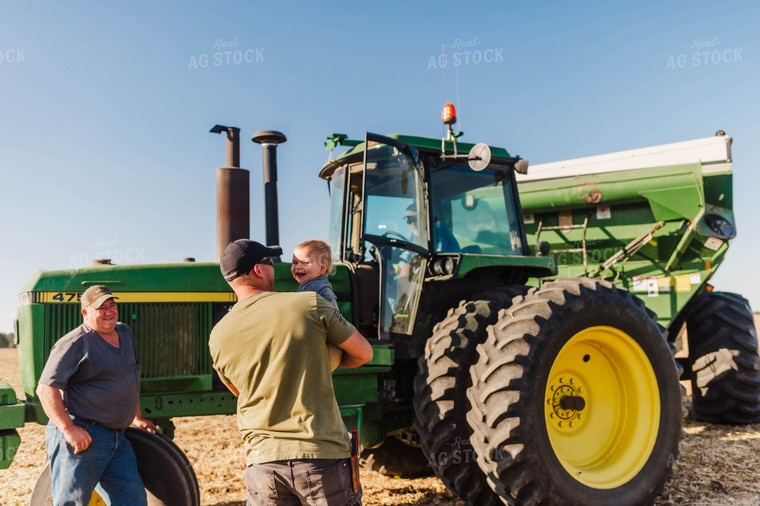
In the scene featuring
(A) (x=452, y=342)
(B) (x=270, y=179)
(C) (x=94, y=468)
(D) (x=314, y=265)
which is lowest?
(C) (x=94, y=468)

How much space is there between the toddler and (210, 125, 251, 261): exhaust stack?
129cm

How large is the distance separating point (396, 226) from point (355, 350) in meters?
2.18

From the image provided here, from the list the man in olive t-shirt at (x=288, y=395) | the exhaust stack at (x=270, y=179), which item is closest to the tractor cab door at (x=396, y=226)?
the exhaust stack at (x=270, y=179)

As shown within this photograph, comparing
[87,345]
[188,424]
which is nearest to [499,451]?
[87,345]

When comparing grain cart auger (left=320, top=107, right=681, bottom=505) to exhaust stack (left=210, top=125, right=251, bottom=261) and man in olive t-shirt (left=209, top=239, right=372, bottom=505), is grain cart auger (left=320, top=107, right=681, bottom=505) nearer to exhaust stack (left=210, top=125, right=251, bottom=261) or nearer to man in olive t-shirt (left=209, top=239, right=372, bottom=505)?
exhaust stack (left=210, top=125, right=251, bottom=261)

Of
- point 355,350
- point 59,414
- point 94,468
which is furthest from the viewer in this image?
point 94,468

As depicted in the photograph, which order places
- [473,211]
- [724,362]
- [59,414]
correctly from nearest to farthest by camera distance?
1. [59,414]
2. [473,211]
3. [724,362]

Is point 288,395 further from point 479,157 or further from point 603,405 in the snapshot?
point 603,405

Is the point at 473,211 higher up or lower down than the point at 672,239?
higher up

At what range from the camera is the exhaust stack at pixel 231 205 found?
4.30 m

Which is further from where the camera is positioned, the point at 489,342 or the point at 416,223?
the point at 416,223

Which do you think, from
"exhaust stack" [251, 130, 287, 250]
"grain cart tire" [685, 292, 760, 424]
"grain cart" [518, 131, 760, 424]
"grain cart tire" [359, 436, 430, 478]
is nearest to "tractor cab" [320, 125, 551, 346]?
"exhaust stack" [251, 130, 287, 250]

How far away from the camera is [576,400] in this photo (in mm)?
4195

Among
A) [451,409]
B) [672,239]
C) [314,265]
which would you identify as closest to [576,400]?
[451,409]
